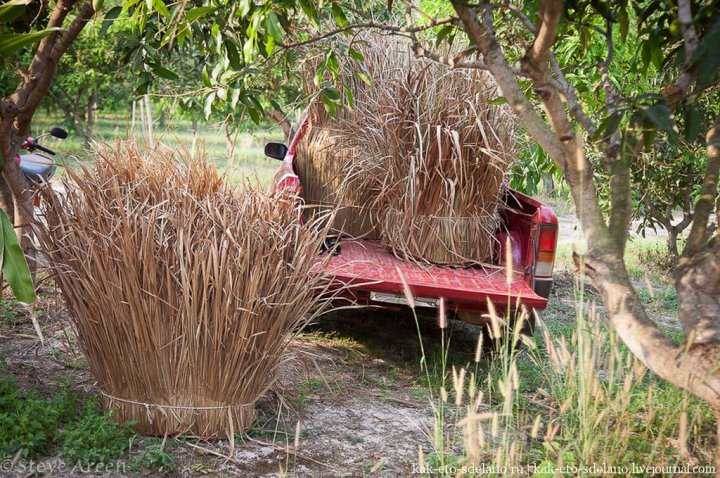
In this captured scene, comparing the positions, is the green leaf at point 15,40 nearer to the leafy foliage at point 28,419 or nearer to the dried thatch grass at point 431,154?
the leafy foliage at point 28,419

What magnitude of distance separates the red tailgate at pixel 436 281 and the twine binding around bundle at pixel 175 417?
1.18 m

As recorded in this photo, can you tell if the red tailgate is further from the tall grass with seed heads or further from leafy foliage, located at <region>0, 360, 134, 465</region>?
leafy foliage, located at <region>0, 360, 134, 465</region>

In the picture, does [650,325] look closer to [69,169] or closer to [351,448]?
[351,448]

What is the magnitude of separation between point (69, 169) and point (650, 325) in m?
2.60

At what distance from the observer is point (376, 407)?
4582 mm

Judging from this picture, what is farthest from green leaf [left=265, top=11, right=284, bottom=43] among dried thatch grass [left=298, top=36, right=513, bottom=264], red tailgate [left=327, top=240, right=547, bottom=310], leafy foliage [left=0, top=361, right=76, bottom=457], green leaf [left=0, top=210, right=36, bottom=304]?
dried thatch grass [left=298, top=36, right=513, bottom=264]

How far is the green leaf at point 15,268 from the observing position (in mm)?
3262

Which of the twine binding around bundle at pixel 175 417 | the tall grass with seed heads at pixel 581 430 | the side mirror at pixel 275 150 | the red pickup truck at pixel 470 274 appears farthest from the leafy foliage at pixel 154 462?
the side mirror at pixel 275 150

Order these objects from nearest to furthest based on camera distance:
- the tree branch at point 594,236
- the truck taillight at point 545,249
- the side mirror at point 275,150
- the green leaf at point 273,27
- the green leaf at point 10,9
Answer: the tree branch at point 594,236, the green leaf at point 273,27, the green leaf at point 10,9, the truck taillight at point 545,249, the side mirror at point 275,150

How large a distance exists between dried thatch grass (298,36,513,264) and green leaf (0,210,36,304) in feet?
8.49

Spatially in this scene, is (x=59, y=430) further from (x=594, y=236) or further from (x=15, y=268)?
(x=594, y=236)

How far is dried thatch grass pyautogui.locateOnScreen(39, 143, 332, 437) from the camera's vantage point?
3545 mm

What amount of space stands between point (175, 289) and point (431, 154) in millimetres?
2468

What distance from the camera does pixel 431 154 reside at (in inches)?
217
